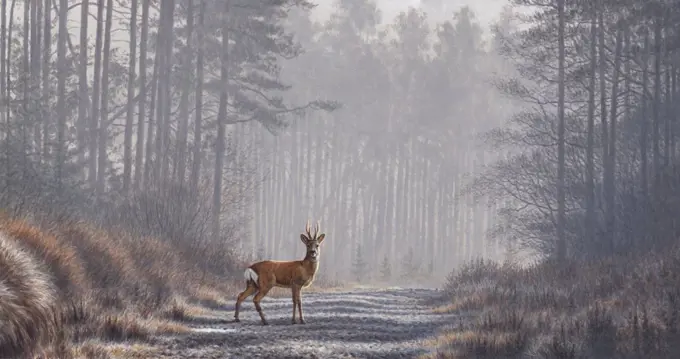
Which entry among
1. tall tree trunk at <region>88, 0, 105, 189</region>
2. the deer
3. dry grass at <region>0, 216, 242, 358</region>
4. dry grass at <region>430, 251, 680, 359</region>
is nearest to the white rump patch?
the deer

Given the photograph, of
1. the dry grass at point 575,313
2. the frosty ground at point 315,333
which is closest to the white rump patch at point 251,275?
the frosty ground at point 315,333

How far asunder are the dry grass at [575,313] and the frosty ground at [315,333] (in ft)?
2.11

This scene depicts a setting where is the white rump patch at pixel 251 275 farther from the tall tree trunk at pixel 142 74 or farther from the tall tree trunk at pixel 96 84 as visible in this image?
the tall tree trunk at pixel 142 74

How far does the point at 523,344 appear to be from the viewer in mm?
10125

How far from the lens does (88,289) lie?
13555mm

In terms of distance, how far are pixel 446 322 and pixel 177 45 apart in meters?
33.0

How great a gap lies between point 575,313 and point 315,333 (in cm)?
355

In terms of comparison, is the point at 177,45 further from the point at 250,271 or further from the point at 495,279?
the point at 250,271

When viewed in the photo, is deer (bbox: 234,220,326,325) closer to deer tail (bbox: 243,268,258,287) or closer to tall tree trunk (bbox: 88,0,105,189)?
deer tail (bbox: 243,268,258,287)

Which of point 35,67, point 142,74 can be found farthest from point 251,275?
point 142,74

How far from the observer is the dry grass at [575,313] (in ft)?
30.1

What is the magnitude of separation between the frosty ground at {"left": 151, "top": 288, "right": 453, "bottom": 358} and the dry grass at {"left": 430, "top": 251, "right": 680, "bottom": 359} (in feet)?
2.11

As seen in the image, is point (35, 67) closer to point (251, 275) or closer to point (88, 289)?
point (88, 289)

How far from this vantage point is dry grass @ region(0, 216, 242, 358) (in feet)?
28.9
